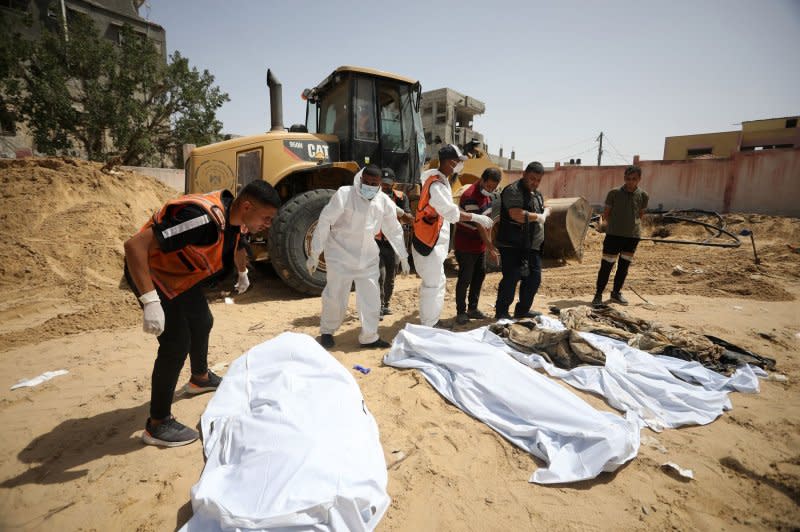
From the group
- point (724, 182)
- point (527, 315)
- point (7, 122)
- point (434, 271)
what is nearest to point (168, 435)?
point (434, 271)

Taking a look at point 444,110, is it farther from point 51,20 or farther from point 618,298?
point 618,298

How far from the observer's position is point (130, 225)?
23.1 ft

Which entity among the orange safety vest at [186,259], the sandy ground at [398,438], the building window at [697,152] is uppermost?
the building window at [697,152]

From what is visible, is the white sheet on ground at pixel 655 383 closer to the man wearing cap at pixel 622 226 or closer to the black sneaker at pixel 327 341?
the black sneaker at pixel 327 341

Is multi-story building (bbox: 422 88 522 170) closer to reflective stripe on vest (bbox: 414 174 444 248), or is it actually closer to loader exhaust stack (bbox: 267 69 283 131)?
loader exhaust stack (bbox: 267 69 283 131)

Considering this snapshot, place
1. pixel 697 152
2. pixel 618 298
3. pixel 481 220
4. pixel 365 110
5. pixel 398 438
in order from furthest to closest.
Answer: pixel 697 152 → pixel 365 110 → pixel 618 298 → pixel 481 220 → pixel 398 438

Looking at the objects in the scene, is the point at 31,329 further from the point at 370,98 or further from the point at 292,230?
the point at 370,98

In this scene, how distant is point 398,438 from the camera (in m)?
2.25

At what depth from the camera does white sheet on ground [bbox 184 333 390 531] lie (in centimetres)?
145

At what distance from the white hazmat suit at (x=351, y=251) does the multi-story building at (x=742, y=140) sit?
80.9 ft

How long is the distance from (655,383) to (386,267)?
8.82ft

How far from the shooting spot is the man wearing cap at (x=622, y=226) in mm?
4711

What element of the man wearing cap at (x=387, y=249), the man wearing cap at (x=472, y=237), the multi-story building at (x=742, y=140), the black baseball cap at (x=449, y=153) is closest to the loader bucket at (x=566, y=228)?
the man wearing cap at (x=472, y=237)

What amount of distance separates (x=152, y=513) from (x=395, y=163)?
5076mm
